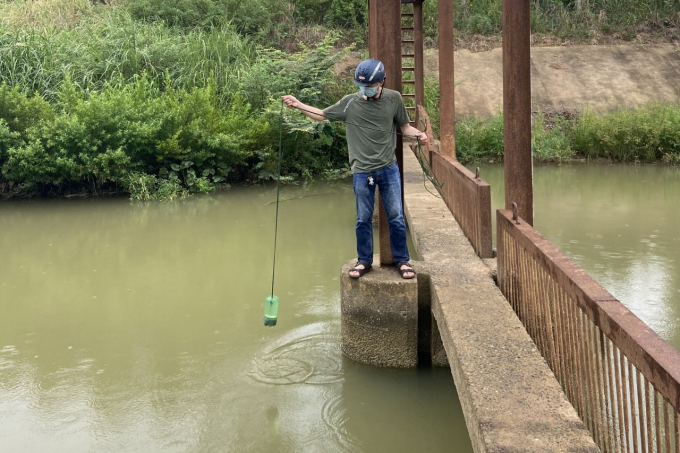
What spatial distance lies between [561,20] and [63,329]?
22561 millimetres

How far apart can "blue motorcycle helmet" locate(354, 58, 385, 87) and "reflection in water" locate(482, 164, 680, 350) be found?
3.21 m

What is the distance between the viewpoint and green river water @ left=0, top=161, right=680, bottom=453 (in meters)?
4.98

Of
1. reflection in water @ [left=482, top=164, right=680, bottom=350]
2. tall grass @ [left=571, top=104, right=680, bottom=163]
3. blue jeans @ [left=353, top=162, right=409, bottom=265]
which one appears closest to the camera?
blue jeans @ [left=353, top=162, right=409, bottom=265]

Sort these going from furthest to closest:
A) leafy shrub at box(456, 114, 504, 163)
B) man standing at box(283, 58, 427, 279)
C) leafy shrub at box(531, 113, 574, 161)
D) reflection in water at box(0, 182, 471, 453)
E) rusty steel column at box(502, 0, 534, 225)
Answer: leafy shrub at box(456, 114, 504, 163) → leafy shrub at box(531, 113, 574, 161) → man standing at box(283, 58, 427, 279) → rusty steel column at box(502, 0, 534, 225) → reflection in water at box(0, 182, 471, 453)

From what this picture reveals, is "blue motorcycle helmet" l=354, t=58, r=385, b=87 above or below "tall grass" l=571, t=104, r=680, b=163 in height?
above

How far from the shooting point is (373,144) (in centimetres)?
562

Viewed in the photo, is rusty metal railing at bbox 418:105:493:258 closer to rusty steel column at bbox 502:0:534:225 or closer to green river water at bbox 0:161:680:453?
rusty steel column at bbox 502:0:534:225

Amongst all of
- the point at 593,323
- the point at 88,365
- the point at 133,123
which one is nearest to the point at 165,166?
the point at 133,123

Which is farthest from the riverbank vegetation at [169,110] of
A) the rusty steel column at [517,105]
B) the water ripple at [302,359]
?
the rusty steel column at [517,105]

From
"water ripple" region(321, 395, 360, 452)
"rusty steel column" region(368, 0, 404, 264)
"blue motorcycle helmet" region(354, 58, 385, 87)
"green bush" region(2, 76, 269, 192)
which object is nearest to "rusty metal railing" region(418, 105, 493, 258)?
"rusty steel column" region(368, 0, 404, 264)

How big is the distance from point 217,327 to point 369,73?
2938 millimetres

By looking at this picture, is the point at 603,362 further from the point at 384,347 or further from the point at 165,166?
the point at 165,166

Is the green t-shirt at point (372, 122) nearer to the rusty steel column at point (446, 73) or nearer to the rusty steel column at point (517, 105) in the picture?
the rusty steel column at point (517, 105)

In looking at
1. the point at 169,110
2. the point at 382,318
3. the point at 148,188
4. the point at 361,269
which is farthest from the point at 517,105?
the point at 169,110
